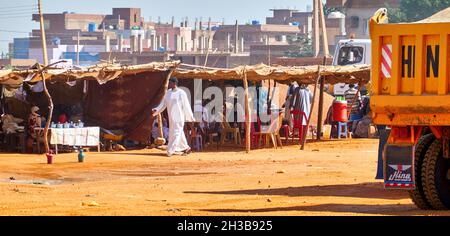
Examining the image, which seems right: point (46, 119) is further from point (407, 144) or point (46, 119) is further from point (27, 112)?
point (407, 144)

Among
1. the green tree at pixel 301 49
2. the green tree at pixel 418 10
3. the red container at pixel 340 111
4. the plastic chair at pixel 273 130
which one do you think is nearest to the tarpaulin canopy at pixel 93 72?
the plastic chair at pixel 273 130

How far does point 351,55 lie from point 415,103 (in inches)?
912

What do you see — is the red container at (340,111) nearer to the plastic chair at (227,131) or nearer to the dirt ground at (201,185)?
the plastic chair at (227,131)

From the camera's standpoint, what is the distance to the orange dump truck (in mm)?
13602

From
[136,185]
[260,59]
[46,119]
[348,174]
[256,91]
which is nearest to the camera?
[136,185]

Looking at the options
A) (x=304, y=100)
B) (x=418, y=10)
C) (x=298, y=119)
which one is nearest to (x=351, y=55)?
(x=304, y=100)

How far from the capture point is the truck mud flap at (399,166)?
13.8 meters

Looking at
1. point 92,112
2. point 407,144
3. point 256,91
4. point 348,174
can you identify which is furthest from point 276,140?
point 407,144

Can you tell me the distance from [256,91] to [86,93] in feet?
15.1

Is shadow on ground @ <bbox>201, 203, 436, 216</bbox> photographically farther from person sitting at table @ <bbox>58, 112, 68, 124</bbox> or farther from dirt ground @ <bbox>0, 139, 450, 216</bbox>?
person sitting at table @ <bbox>58, 112, 68, 124</bbox>

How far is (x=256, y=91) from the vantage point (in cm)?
3191

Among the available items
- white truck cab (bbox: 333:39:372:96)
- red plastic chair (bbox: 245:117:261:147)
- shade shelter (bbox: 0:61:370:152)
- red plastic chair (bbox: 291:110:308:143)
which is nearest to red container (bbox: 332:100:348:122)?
red plastic chair (bbox: 291:110:308:143)

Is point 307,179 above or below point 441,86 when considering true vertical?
below

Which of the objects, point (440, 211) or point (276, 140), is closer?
point (440, 211)
